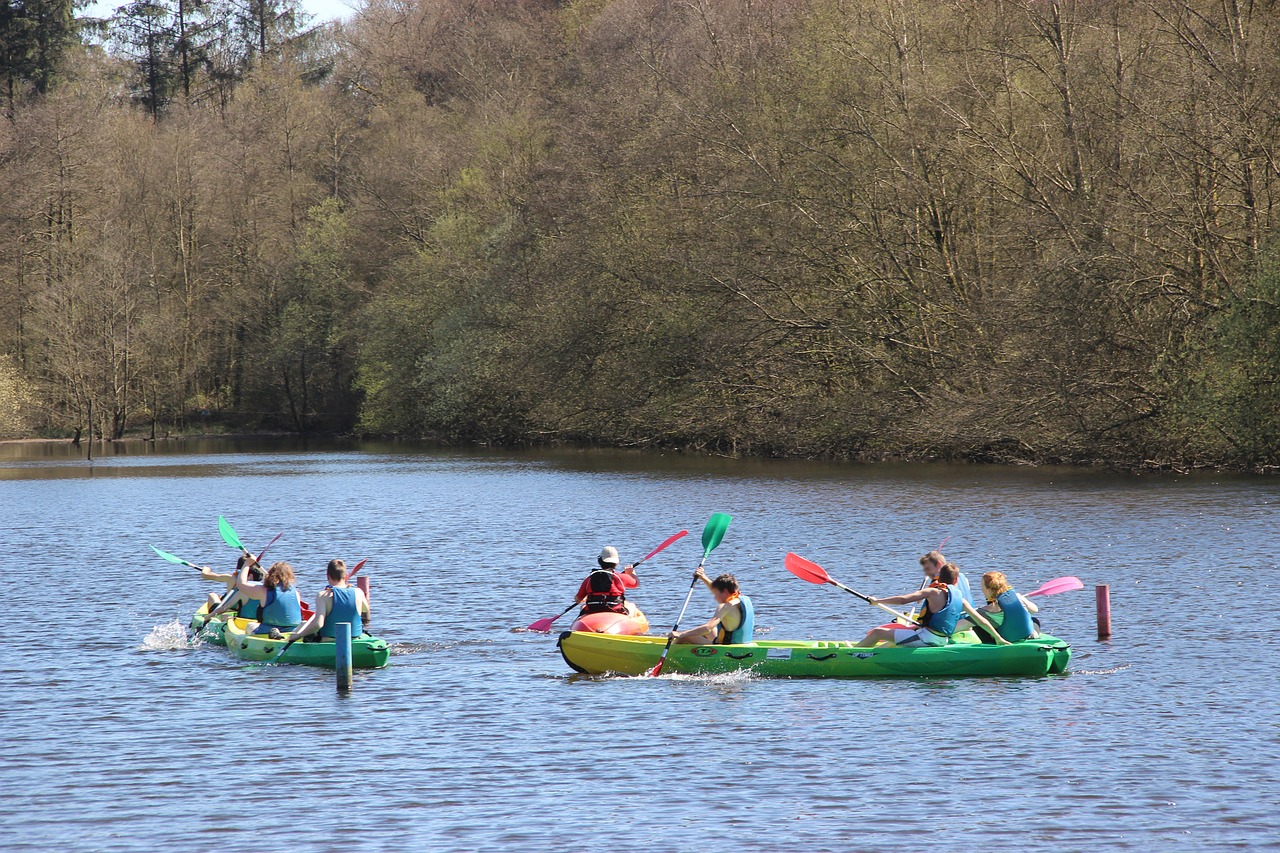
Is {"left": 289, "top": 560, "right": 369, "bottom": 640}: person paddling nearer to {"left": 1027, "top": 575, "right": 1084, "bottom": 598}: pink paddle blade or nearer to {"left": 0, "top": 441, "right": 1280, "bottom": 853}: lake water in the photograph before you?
{"left": 0, "top": 441, "right": 1280, "bottom": 853}: lake water

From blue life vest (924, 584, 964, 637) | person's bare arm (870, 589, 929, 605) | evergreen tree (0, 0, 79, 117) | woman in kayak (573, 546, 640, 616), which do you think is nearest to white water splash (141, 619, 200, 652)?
woman in kayak (573, 546, 640, 616)

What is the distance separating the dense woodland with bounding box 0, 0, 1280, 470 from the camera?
111ft

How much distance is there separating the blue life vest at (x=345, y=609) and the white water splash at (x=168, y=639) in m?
2.89

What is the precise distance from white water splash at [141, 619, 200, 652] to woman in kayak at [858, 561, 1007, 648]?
26.8ft

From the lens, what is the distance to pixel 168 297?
226 feet

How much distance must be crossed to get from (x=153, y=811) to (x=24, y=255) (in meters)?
59.9

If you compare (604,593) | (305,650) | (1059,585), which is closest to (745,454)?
(604,593)

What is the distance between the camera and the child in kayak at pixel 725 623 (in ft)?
47.3

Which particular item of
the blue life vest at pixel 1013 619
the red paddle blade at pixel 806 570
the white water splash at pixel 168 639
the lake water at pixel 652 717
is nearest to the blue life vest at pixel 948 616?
the blue life vest at pixel 1013 619

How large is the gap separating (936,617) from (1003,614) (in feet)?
2.18

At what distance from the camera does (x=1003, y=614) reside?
14.1 meters

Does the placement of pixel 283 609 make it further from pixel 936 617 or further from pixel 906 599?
pixel 936 617

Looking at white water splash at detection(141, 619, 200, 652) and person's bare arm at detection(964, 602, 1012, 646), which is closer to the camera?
person's bare arm at detection(964, 602, 1012, 646)

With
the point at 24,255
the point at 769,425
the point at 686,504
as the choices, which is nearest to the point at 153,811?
the point at 686,504
